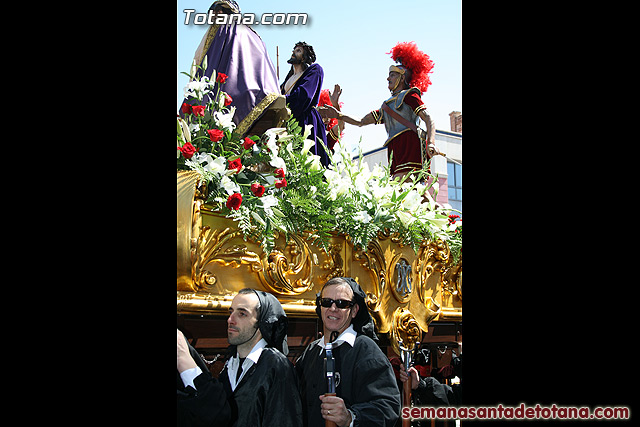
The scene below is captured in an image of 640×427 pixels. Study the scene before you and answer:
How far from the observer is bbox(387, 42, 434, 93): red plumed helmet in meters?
5.20

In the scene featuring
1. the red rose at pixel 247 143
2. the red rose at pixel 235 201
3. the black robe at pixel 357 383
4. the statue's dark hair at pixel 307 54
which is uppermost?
the statue's dark hair at pixel 307 54

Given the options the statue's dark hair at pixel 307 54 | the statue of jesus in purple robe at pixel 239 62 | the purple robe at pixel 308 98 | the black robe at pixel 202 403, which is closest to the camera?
the black robe at pixel 202 403

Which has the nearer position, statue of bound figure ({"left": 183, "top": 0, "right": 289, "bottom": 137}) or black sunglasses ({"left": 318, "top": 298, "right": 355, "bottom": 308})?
black sunglasses ({"left": 318, "top": 298, "right": 355, "bottom": 308})

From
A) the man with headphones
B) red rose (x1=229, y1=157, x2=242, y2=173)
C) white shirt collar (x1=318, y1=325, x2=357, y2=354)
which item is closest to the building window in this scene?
white shirt collar (x1=318, y1=325, x2=357, y2=354)

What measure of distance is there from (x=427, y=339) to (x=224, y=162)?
1.91m

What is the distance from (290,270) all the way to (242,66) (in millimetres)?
1575

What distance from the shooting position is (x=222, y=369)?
2.43 m

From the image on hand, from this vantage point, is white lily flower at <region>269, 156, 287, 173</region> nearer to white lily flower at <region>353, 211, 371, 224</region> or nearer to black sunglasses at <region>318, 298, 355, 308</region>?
white lily flower at <region>353, 211, 371, 224</region>

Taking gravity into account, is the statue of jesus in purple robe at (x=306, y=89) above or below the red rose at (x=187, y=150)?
above

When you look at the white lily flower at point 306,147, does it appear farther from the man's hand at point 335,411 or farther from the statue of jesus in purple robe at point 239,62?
the man's hand at point 335,411

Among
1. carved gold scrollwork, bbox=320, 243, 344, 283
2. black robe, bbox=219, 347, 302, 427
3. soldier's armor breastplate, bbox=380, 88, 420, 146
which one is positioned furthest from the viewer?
soldier's armor breastplate, bbox=380, 88, 420, 146

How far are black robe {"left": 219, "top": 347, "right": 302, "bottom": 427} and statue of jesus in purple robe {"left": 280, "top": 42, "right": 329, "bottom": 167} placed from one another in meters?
1.58

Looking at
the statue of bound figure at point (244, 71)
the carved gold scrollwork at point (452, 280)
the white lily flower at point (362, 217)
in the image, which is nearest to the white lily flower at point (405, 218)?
the white lily flower at point (362, 217)

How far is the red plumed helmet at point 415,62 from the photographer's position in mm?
5199
